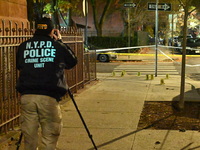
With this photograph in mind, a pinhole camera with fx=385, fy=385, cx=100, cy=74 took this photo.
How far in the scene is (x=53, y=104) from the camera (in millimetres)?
4258

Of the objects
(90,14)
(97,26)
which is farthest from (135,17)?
(90,14)

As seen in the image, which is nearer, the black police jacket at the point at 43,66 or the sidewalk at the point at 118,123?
the black police jacket at the point at 43,66

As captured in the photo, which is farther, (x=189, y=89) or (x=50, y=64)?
(x=189, y=89)

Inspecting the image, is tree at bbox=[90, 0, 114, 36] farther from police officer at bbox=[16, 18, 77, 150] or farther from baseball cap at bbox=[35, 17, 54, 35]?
police officer at bbox=[16, 18, 77, 150]

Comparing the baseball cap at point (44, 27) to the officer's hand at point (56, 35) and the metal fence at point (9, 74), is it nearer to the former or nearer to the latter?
the officer's hand at point (56, 35)

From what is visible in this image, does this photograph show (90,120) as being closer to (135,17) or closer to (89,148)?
(89,148)

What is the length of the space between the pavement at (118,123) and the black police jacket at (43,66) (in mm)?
1687

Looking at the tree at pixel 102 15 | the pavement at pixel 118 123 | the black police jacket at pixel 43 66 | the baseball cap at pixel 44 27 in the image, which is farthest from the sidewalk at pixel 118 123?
the tree at pixel 102 15

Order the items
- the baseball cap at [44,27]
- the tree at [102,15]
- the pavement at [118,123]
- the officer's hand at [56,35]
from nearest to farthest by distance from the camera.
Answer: the baseball cap at [44,27], the officer's hand at [56,35], the pavement at [118,123], the tree at [102,15]

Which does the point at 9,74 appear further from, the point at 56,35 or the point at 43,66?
the point at 43,66

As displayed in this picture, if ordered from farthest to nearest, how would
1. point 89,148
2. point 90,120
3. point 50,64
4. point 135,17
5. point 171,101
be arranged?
Result: point 135,17 → point 171,101 → point 90,120 → point 89,148 → point 50,64

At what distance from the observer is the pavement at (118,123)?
577 cm

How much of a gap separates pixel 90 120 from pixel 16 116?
141 centimetres

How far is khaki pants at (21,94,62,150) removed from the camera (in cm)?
420
